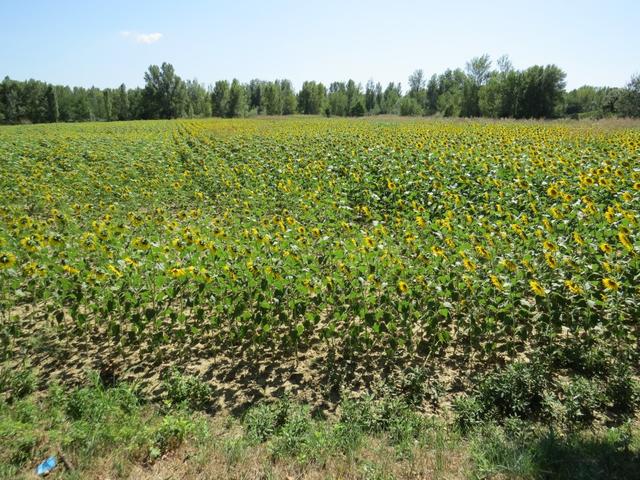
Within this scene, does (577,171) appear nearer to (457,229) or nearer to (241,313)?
(457,229)

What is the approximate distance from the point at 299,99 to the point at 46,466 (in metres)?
83.1

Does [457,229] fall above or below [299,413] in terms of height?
above

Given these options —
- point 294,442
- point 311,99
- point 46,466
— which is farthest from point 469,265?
point 311,99

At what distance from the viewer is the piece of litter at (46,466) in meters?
2.50

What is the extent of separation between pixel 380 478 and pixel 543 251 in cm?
321

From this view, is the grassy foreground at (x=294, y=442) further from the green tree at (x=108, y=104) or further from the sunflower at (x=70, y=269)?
the green tree at (x=108, y=104)

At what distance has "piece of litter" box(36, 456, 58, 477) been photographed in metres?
2.50

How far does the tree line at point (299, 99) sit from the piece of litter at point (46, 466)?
46101 millimetres

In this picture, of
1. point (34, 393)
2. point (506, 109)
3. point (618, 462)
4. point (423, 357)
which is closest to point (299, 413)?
point (423, 357)

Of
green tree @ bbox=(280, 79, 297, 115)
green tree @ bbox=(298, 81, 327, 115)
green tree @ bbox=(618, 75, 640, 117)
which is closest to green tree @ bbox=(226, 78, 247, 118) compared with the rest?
green tree @ bbox=(280, 79, 297, 115)

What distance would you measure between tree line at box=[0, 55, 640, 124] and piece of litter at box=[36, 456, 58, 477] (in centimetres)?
4610

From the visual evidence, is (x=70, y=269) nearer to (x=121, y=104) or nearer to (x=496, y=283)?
(x=496, y=283)

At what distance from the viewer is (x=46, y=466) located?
2531mm

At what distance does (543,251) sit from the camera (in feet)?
15.0
